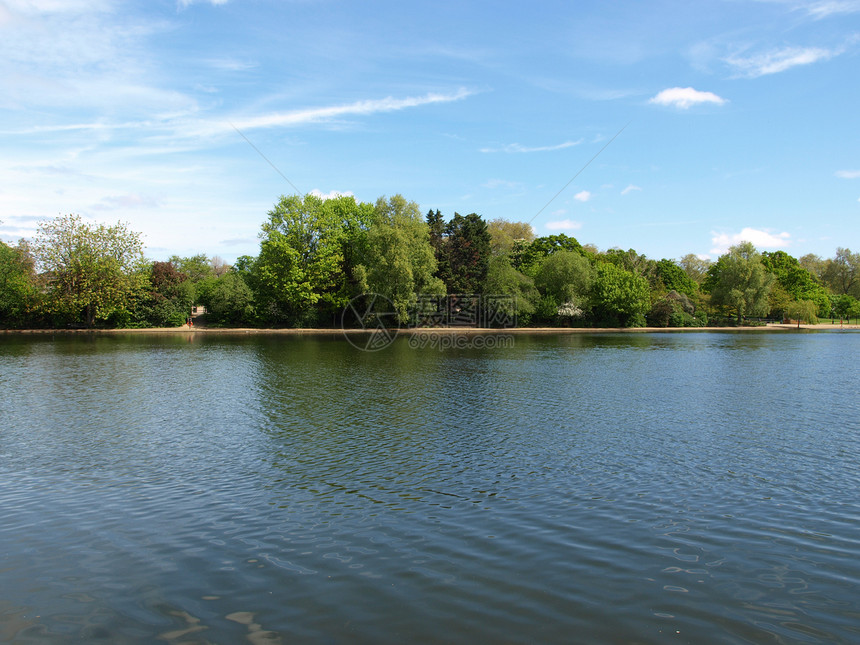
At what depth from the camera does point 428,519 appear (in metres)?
9.96

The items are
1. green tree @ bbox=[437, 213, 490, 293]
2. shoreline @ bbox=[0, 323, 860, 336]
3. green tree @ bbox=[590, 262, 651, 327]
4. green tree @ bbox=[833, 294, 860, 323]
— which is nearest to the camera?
shoreline @ bbox=[0, 323, 860, 336]

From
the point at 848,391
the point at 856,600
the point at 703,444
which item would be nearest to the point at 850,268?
the point at 848,391

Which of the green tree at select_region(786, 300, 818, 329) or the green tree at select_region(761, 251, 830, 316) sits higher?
the green tree at select_region(761, 251, 830, 316)

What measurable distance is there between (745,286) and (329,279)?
67.4 meters

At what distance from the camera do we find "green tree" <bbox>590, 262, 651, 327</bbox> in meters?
77.5

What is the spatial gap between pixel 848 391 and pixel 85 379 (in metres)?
36.2

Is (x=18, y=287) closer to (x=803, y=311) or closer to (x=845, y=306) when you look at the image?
(x=803, y=311)

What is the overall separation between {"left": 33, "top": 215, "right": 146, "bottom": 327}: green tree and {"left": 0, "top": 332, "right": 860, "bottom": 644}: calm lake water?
49535 mm

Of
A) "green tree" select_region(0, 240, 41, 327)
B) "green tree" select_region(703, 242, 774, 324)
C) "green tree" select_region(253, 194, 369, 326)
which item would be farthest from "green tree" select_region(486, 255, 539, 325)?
"green tree" select_region(0, 240, 41, 327)

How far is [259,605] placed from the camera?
703 centimetres

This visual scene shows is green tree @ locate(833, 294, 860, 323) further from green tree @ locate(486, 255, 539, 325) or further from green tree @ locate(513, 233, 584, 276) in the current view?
green tree @ locate(486, 255, 539, 325)

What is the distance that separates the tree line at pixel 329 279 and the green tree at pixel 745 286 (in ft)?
0.75

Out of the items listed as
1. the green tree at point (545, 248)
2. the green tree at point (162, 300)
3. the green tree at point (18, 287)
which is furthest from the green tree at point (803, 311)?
the green tree at point (18, 287)

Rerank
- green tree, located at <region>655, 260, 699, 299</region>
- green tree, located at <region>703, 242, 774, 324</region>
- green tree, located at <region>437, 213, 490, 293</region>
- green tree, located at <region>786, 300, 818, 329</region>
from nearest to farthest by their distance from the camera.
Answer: green tree, located at <region>437, 213, 490, 293</region>, green tree, located at <region>703, 242, 774, 324</region>, green tree, located at <region>786, 300, 818, 329</region>, green tree, located at <region>655, 260, 699, 299</region>
